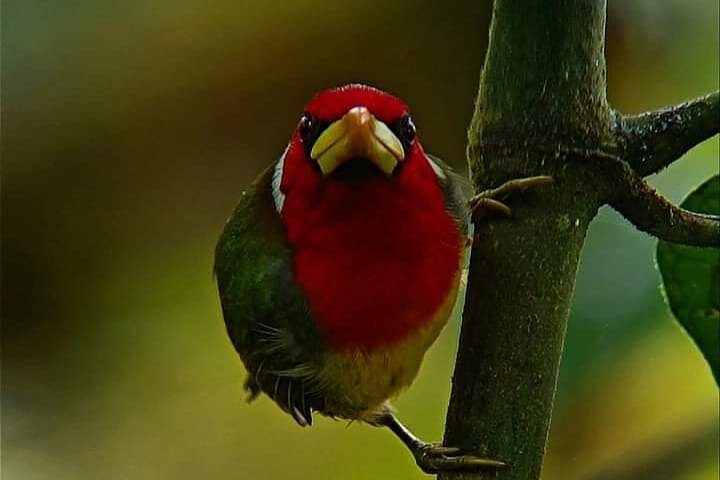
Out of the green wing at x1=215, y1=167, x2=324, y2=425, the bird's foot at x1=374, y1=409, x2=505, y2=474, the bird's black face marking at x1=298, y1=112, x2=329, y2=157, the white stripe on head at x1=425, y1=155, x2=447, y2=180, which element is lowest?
the bird's foot at x1=374, y1=409, x2=505, y2=474

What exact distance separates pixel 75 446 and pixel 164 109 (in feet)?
1.83

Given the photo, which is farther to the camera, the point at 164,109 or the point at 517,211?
the point at 164,109

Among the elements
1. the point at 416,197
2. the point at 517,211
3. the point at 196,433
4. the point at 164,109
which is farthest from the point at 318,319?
the point at 164,109

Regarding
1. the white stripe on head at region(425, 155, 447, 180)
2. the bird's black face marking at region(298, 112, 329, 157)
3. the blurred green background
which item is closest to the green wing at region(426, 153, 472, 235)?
the white stripe on head at region(425, 155, 447, 180)

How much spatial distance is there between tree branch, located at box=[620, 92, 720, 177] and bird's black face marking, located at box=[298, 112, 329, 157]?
21 cm

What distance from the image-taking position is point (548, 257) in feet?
1.84

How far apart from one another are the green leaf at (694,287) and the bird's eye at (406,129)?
0.59 feet

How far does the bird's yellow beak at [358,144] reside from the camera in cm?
64

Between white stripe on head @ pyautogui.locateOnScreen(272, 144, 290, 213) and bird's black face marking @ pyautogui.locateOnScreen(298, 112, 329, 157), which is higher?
bird's black face marking @ pyautogui.locateOnScreen(298, 112, 329, 157)

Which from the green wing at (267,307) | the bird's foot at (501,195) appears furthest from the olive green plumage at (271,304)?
the bird's foot at (501,195)

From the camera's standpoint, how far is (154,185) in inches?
69.6

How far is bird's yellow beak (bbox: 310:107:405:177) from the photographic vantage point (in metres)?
0.64

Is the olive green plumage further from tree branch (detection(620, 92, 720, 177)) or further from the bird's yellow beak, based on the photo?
tree branch (detection(620, 92, 720, 177))

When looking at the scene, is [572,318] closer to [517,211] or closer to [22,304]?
[517,211]
